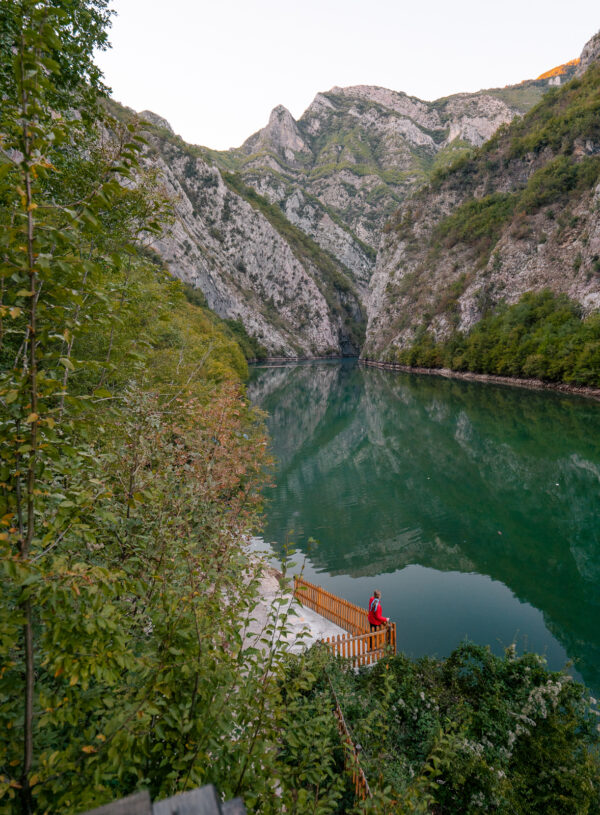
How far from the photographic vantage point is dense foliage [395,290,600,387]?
54928 mm

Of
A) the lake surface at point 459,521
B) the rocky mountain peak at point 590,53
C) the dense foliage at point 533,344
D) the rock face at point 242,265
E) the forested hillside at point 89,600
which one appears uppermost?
the rocky mountain peak at point 590,53

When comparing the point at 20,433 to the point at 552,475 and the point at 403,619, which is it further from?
the point at 552,475

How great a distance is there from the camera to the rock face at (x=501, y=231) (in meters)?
74.1

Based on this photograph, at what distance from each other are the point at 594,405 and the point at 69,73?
51.6 meters

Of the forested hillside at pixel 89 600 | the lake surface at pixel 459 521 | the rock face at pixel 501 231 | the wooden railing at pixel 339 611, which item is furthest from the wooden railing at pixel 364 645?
the rock face at pixel 501 231

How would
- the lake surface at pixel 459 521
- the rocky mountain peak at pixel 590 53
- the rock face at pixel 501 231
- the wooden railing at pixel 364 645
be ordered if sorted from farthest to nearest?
the rocky mountain peak at pixel 590 53 < the rock face at pixel 501 231 < the lake surface at pixel 459 521 < the wooden railing at pixel 364 645

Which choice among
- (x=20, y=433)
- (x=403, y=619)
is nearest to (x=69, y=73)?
(x=20, y=433)

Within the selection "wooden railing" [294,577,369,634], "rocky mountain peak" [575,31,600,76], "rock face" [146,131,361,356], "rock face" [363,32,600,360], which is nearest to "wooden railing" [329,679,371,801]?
"wooden railing" [294,577,369,634]

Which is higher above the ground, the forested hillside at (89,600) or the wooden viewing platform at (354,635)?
the forested hillside at (89,600)

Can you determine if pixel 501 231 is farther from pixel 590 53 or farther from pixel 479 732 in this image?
pixel 479 732

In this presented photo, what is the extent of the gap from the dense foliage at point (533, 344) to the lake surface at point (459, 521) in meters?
12.2

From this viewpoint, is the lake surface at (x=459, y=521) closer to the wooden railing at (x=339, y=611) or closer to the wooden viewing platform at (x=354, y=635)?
the wooden railing at (x=339, y=611)

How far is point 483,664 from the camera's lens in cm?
808

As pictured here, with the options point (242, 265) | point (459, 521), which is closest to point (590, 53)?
point (242, 265)
